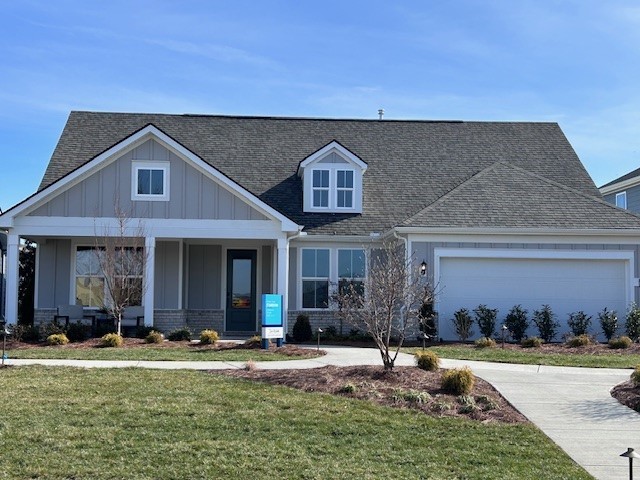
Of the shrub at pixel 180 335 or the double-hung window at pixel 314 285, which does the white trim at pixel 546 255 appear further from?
the shrub at pixel 180 335

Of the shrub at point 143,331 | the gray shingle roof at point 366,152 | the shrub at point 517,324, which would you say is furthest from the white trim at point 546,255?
the shrub at point 143,331

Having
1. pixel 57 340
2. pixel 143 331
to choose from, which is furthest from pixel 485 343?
pixel 57 340

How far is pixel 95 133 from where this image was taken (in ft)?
82.9

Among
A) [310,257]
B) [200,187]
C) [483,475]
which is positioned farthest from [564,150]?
[483,475]

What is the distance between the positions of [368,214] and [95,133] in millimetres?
9875

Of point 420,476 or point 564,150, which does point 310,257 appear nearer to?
point 564,150

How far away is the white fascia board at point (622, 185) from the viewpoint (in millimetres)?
30472

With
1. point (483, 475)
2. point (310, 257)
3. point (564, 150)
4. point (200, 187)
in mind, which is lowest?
point (483, 475)

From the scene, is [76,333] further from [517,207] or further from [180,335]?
[517,207]

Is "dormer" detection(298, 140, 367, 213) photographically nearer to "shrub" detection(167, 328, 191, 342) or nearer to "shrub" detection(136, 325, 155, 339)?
"shrub" detection(167, 328, 191, 342)

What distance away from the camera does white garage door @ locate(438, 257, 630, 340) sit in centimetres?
2066

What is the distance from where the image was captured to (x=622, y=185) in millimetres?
31703

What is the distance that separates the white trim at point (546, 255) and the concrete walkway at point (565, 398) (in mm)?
4569

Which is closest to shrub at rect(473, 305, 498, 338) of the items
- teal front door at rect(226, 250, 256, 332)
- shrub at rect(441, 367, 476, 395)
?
teal front door at rect(226, 250, 256, 332)
